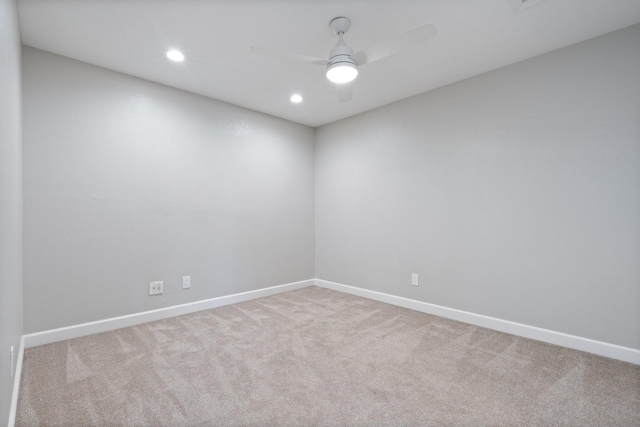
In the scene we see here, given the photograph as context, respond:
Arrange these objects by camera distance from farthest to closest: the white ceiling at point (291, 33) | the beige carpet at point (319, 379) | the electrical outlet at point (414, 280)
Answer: the electrical outlet at point (414, 280) → the white ceiling at point (291, 33) → the beige carpet at point (319, 379)

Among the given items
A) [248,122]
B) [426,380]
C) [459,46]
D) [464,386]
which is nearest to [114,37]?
[248,122]

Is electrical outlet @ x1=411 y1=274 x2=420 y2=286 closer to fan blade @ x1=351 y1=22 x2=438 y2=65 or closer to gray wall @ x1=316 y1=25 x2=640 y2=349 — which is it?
gray wall @ x1=316 y1=25 x2=640 y2=349

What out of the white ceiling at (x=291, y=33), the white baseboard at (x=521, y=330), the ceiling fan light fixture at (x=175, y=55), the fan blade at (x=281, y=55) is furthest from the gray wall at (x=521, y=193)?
the ceiling fan light fixture at (x=175, y=55)

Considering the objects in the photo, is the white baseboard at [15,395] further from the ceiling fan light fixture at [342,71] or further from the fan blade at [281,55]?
the ceiling fan light fixture at [342,71]

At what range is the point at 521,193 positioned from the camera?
2.69 meters

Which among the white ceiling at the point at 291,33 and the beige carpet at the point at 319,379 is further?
the white ceiling at the point at 291,33

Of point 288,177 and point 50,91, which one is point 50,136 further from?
point 288,177

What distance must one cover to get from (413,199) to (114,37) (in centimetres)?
312

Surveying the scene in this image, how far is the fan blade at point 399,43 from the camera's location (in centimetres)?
173

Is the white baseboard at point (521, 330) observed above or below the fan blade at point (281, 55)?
below

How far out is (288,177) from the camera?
14.1 feet

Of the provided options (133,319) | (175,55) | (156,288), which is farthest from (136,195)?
(175,55)

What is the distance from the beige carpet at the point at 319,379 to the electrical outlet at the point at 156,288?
0.32m

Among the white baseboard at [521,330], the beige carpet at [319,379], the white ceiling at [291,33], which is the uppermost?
the white ceiling at [291,33]
